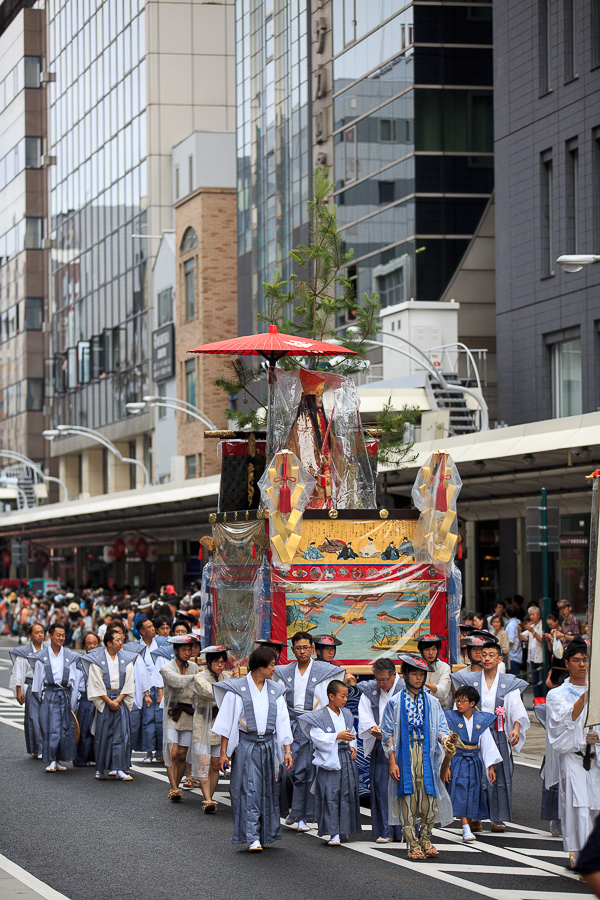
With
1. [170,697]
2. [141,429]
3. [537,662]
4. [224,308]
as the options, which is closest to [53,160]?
[141,429]

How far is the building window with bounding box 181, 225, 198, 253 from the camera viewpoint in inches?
2122

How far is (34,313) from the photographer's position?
83.3m

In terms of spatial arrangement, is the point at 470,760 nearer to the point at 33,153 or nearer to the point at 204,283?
the point at 204,283

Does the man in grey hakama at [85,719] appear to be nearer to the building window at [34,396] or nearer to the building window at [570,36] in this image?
the building window at [570,36]

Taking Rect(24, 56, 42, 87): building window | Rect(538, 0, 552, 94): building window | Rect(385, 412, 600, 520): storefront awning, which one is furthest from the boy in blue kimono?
Rect(24, 56, 42, 87): building window

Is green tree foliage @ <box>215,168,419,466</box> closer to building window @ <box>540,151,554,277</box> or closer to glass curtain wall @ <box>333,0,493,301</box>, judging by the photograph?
building window @ <box>540,151,554,277</box>

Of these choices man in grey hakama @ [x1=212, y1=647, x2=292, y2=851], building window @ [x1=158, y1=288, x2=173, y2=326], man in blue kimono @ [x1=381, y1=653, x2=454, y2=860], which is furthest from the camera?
building window @ [x1=158, y1=288, x2=173, y2=326]

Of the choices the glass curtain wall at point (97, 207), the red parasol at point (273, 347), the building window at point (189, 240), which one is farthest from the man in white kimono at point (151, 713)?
the glass curtain wall at point (97, 207)

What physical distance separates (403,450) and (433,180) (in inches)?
839

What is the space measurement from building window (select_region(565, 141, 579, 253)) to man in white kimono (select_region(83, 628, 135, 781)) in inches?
733

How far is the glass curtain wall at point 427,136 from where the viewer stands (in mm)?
38281

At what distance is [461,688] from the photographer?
11688mm

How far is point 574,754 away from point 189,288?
4566 cm

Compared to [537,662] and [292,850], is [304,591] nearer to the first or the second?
[292,850]
